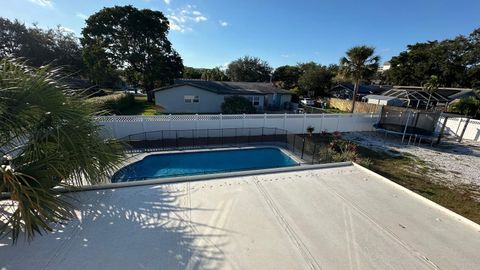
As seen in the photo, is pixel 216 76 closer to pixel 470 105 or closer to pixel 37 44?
pixel 37 44

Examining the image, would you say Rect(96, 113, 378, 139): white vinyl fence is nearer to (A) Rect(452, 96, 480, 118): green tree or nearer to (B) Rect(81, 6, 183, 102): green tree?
(A) Rect(452, 96, 480, 118): green tree

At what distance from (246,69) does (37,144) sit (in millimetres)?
43275

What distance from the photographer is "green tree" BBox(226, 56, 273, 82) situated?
142 ft

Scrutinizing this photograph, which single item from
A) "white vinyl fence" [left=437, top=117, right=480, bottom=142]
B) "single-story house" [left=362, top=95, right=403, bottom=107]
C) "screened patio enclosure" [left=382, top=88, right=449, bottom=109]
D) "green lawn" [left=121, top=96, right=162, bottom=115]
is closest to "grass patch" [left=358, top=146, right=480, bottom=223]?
"white vinyl fence" [left=437, top=117, right=480, bottom=142]

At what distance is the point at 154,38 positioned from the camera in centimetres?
2727

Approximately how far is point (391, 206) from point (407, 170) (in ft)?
18.4

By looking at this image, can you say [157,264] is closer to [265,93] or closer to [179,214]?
[179,214]

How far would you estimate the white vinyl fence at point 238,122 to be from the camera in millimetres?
11211

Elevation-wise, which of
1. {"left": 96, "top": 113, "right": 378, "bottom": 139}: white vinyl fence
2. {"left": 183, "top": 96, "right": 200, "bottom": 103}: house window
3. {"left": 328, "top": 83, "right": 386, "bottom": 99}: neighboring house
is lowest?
{"left": 96, "top": 113, "right": 378, "bottom": 139}: white vinyl fence

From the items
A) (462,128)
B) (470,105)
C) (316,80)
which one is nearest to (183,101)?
(462,128)

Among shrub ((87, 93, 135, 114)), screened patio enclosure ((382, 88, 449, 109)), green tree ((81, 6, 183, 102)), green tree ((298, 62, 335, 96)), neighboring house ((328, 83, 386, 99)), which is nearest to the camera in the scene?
shrub ((87, 93, 135, 114))

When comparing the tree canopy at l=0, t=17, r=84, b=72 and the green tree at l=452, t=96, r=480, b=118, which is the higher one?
the tree canopy at l=0, t=17, r=84, b=72

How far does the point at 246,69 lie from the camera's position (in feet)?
143

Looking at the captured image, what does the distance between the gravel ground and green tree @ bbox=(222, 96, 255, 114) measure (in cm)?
899
